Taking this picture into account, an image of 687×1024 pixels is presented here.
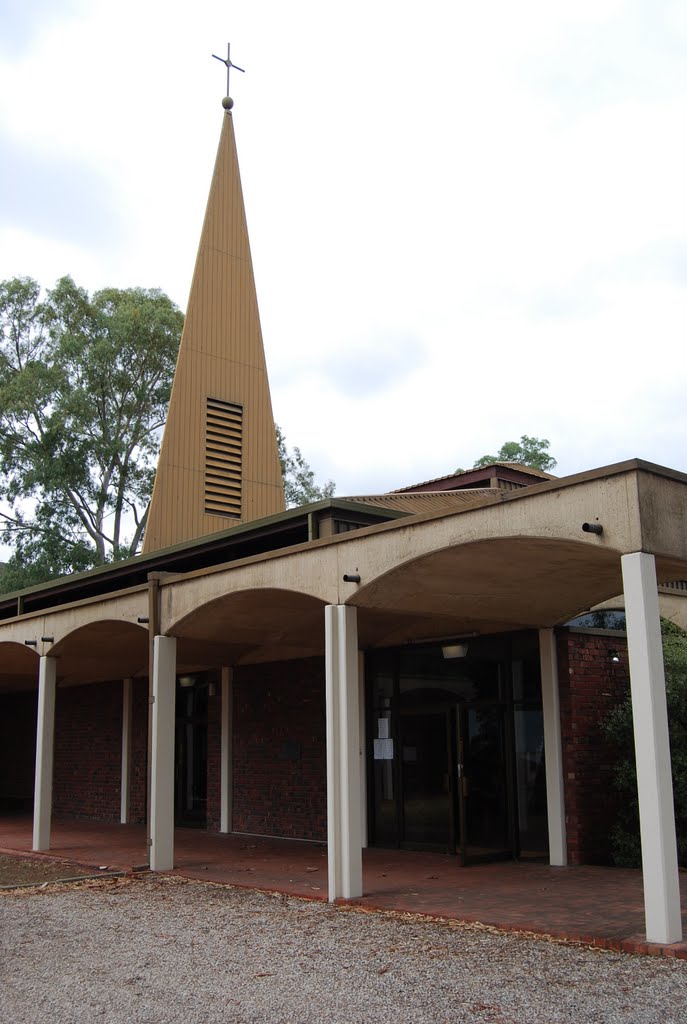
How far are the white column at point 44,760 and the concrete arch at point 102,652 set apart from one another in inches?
13.1

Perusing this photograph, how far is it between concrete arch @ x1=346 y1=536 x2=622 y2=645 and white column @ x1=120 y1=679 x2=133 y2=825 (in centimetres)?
745

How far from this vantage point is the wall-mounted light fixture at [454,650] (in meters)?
11.8

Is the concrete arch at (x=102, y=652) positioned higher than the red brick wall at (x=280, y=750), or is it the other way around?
the concrete arch at (x=102, y=652)

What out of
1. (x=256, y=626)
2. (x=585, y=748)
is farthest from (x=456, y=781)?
(x=256, y=626)

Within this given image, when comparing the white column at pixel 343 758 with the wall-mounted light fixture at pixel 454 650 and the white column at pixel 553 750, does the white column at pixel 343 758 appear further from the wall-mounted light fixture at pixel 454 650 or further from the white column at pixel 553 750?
the wall-mounted light fixture at pixel 454 650

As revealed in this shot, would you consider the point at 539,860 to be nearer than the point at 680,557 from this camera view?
No

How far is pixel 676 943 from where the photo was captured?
6414 mm

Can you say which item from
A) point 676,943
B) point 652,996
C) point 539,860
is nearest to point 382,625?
point 539,860

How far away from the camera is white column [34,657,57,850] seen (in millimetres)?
13477

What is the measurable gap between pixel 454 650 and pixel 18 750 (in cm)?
1343

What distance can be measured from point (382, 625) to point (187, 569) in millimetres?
3727

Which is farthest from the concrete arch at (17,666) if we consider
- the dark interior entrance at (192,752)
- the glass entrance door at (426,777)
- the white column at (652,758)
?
the white column at (652,758)

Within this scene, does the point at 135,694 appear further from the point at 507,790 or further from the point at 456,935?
the point at 456,935

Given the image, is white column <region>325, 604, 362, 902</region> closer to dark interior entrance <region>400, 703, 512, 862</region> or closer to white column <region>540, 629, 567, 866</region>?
dark interior entrance <region>400, 703, 512, 862</region>
